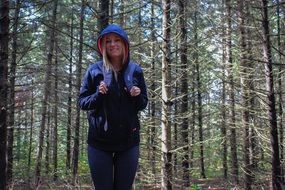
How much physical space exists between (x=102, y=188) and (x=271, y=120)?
681 cm

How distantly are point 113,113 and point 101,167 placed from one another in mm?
408

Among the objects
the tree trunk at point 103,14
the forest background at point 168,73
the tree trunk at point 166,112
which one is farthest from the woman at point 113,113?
the tree trunk at point 166,112

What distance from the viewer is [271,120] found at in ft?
28.6

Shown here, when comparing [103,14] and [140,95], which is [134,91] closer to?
[140,95]

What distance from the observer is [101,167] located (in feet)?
8.96

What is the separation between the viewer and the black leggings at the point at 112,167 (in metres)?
2.73

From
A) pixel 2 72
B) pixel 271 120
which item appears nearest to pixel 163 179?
pixel 271 120

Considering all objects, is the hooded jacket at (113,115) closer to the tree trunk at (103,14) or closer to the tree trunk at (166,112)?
the tree trunk at (103,14)

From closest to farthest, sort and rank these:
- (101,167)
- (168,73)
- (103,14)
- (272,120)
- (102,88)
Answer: (102,88), (101,167), (103,14), (168,73), (272,120)

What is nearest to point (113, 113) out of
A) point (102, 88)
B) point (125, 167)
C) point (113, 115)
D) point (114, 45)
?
point (113, 115)

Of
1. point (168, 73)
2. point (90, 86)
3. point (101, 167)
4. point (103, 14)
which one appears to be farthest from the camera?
point (168, 73)

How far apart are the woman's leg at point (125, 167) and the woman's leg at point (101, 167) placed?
0.17ft

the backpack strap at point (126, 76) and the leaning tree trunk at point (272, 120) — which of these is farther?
the leaning tree trunk at point (272, 120)

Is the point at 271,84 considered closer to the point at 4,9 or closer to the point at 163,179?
the point at 163,179
